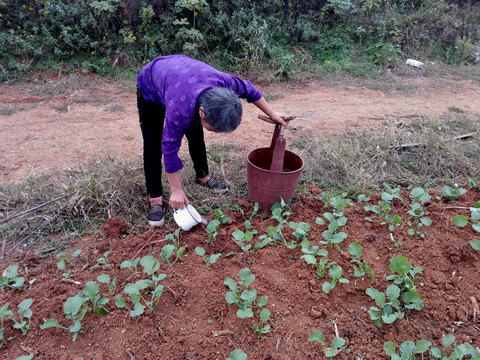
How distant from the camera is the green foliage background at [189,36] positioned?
17.9ft

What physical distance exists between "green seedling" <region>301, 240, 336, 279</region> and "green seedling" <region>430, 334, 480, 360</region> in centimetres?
61

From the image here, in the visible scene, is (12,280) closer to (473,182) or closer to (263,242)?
(263,242)

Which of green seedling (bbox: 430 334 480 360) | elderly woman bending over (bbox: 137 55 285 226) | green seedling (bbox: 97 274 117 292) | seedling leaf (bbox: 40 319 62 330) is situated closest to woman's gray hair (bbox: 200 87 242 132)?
elderly woman bending over (bbox: 137 55 285 226)

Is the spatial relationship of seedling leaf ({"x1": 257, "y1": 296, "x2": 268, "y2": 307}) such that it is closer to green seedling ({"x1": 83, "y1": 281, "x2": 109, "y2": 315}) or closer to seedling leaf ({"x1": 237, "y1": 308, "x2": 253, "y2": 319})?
seedling leaf ({"x1": 237, "y1": 308, "x2": 253, "y2": 319})

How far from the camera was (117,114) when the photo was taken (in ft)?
14.5

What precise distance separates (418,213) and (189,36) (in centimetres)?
448

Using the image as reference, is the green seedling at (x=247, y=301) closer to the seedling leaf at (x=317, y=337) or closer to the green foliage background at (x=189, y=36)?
the seedling leaf at (x=317, y=337)

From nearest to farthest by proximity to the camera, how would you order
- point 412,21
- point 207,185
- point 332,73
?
point 207,185
point 332,73
point 412,21

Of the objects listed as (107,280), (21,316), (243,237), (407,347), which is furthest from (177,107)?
(407,347)

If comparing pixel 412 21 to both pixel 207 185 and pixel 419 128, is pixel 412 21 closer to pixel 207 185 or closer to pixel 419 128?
pixel 419 128

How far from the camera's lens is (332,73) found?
20.1ft

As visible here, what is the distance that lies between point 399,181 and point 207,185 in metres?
1.69

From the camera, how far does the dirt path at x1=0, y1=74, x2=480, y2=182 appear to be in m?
3.50

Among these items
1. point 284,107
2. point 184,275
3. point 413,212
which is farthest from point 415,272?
point 284,107
